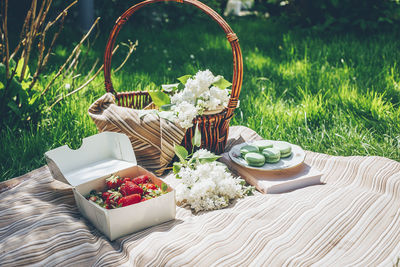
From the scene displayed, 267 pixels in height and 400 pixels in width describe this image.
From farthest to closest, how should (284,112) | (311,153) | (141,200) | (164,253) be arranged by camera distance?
(284,112)
(311,153)
(141,200)
(164,253)

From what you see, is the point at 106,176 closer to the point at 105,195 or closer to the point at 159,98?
the point at 105,195

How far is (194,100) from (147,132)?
11.4 inches

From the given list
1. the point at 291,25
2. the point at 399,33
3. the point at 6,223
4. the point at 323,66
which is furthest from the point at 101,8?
the point at 6,223

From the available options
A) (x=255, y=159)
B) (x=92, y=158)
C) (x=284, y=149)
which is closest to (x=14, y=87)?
(x=92, y=158)

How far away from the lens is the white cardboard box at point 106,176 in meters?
1.49

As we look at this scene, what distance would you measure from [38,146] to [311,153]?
1572 mm

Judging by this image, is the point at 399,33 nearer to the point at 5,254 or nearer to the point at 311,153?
the point at 311,153

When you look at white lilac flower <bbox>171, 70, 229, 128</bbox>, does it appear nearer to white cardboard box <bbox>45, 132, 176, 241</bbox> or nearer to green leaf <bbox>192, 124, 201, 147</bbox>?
green leaf <bbox>192, 124, 201, 147</bbox>

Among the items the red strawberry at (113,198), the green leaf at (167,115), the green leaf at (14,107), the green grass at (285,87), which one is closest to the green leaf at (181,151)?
the green leaf at (167,115)

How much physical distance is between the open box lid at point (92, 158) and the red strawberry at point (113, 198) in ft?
0.59

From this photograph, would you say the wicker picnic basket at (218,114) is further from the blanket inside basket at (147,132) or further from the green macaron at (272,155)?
the green macaron at (272,155)

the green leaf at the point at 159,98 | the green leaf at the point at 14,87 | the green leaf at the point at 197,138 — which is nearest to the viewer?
the green leaf at the point at 197,138

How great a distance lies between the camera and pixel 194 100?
1980 mm

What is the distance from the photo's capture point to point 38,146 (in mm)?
2250
